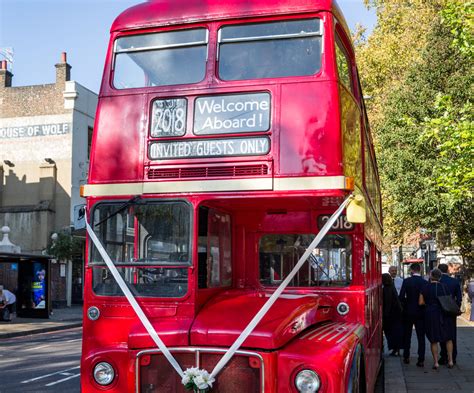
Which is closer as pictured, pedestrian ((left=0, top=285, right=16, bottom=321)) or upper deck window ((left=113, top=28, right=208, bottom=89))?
upper deck window ((left=113, top=28, right=208, bottom=89))

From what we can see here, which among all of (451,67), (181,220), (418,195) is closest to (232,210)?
(181,220)

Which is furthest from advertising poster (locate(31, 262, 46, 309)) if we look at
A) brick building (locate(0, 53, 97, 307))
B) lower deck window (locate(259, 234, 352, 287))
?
lower deck window (locate(259, 234, 352, 287))

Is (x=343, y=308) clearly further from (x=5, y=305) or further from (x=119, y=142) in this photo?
(x=5, y=305)

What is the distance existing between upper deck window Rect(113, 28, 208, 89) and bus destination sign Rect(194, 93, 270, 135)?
13.1 inches

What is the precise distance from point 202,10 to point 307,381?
3.55 m

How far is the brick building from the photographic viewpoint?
1329 inches

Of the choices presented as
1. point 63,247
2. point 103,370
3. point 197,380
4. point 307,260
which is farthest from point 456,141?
point 63,247

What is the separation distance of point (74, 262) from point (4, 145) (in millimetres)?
7969

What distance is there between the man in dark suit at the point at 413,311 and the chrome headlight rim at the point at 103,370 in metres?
8.05

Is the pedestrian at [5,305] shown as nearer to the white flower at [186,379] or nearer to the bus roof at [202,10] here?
the bus roof at [202,10]

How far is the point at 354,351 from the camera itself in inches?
209

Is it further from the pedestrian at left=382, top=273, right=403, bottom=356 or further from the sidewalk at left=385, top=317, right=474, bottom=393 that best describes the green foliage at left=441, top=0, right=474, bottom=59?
the sidewalk at left=385, top=317, right=474, bottom=393

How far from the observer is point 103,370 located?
5.30 metres

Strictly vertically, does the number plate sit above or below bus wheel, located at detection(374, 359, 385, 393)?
above
